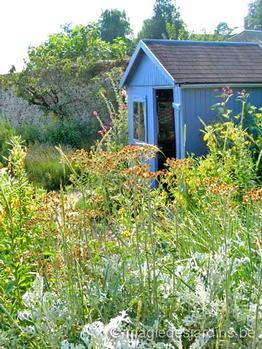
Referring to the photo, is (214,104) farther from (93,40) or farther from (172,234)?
(93,40)

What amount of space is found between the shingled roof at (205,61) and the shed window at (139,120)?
82 cm

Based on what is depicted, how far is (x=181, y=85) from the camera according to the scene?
771cm

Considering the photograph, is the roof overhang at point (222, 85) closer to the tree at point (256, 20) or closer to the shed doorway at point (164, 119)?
the shed doorway at point (164, 119)

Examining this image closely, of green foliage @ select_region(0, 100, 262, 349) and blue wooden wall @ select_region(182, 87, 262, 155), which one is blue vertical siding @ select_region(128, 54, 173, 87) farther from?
green foliage @ select_region(0, 100, 262, 349)

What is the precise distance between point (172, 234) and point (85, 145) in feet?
35.2

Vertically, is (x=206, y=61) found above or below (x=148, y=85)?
above

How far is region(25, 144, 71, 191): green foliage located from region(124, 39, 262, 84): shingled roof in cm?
269

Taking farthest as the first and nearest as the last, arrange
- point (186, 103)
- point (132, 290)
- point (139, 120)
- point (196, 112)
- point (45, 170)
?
point (45, 170) → point (139, 120) → point (196, 112) → point (186, 103) → point (132, 290)

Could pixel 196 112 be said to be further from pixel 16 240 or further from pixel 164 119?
pixel 16 240

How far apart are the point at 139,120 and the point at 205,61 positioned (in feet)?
5.82

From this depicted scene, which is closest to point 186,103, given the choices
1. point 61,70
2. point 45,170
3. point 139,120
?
point 139,120

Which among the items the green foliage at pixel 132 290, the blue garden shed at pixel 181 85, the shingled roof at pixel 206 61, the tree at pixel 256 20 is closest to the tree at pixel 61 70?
the blue garden shed at pixel 181 85

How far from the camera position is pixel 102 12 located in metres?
49.3

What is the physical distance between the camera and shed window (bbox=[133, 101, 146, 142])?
9391 millimetres
